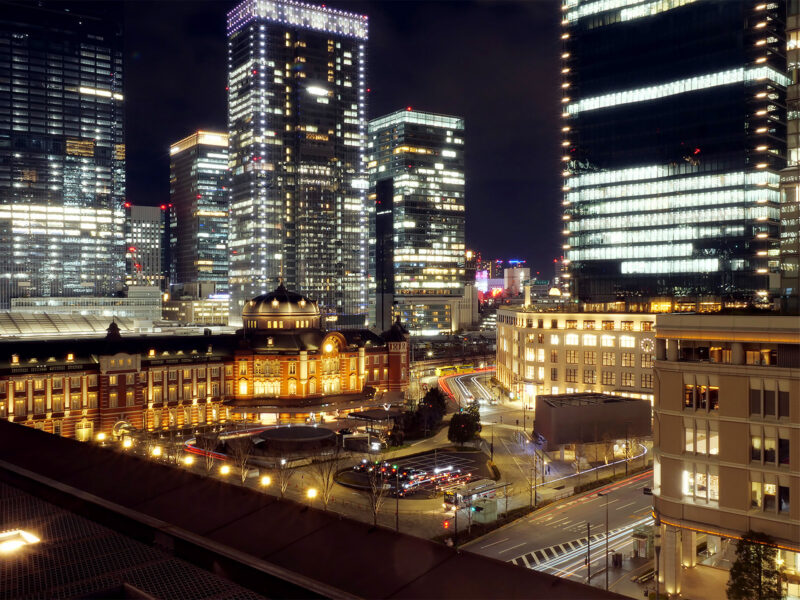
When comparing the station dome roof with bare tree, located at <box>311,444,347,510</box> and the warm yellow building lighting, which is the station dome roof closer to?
bare tree, located at <box>311,444,347,510</box>

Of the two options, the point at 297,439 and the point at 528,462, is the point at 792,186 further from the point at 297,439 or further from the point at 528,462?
the point at 297,439

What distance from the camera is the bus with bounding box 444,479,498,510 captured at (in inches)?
2648

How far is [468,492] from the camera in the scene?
68.7m

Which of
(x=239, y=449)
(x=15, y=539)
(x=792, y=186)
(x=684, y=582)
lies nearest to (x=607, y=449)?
(x=684, y=582)

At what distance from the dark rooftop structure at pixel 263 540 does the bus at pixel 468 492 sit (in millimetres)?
39531

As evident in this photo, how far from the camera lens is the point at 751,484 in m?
44.7

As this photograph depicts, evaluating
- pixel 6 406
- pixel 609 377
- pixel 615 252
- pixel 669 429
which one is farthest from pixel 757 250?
pixel 6 406

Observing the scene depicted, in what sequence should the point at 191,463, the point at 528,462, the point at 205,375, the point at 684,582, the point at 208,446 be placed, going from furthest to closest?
the point at 205,375
the point at 208,446
the point at 528,462
the point at 191,463
the point at 684,582

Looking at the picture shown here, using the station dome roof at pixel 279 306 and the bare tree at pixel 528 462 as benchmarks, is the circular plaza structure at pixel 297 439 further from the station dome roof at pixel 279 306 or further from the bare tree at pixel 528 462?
the station dome roof at pixel 279 306

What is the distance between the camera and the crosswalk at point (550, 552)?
52.5 meters

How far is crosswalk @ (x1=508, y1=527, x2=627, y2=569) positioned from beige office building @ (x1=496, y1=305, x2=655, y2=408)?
64.0 meters

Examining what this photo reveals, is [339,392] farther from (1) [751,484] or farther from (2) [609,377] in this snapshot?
(1) [751,484]

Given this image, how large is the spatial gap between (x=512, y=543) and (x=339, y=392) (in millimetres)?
71193

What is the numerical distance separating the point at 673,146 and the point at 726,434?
102756mm
